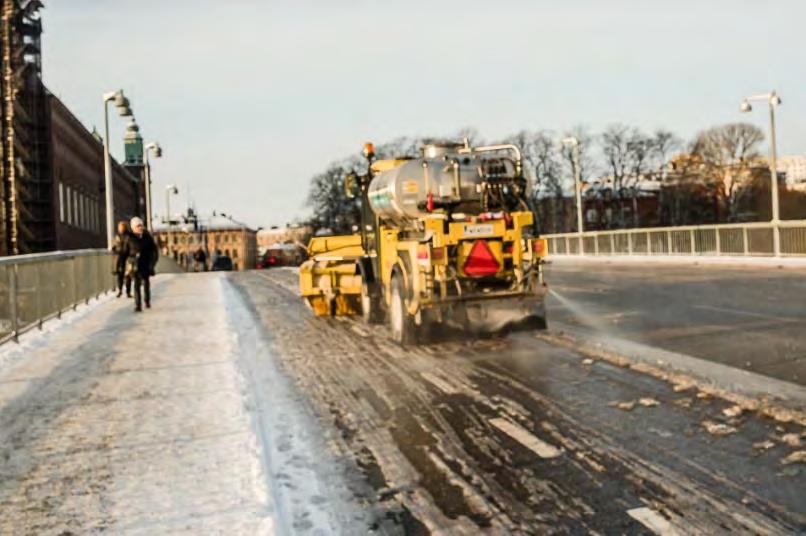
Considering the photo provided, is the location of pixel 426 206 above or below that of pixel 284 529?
above

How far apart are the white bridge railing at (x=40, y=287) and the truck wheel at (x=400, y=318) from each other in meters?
5.03

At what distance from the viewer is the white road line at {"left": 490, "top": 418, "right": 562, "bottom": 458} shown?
554 cm

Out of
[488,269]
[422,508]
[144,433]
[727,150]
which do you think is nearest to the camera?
[422,508]

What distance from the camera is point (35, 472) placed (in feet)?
17.7

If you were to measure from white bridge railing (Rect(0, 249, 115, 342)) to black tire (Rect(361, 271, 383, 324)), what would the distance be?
16.4 ft

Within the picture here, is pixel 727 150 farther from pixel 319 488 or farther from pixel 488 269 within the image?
pixel 319 488

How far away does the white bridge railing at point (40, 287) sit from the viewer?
11023 mm

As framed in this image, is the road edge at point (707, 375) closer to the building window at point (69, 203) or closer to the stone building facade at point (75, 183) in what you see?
the stone building facade at point (75, 183)

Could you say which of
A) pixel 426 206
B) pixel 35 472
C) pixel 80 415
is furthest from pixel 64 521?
pixel 426 206

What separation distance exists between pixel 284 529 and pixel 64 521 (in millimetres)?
1227

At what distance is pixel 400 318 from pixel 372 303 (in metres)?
2.43

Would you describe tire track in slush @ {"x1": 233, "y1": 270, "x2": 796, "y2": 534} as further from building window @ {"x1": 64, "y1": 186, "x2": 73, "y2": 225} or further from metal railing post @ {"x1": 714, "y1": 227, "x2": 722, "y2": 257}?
building window @ {"x1": 64, "y1": 186, "x2": 73, "y2": 225}

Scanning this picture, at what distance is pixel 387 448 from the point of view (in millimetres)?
5820

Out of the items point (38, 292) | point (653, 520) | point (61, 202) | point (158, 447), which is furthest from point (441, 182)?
point (61, 202)
